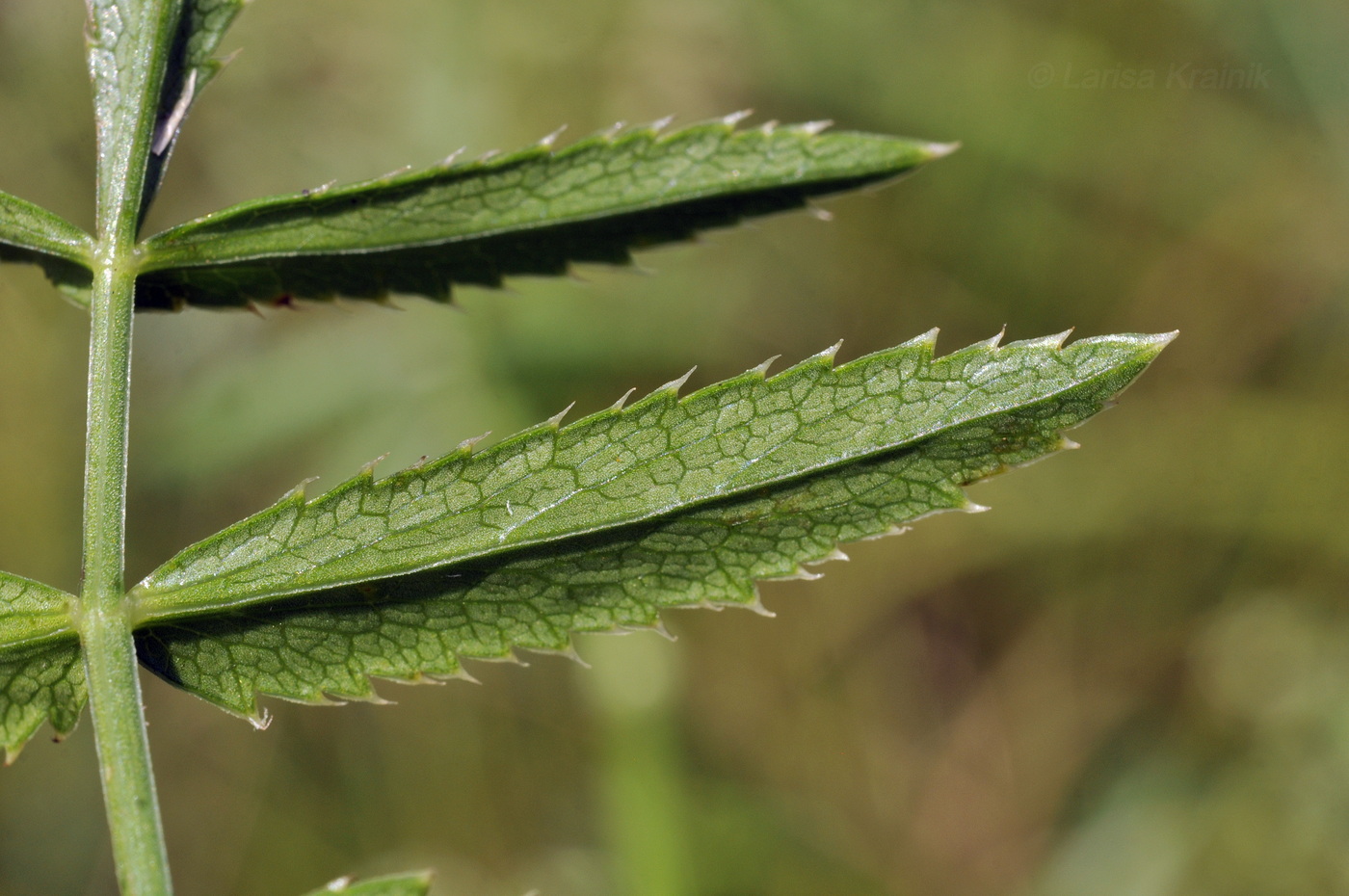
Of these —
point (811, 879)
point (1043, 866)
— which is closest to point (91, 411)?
point (811, 879)

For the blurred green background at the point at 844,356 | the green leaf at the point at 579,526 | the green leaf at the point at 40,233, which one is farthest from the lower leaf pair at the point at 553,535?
the blurred green background at the point at 844,356

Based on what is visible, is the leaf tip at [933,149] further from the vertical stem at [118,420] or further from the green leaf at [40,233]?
the green leaf at [40,233]

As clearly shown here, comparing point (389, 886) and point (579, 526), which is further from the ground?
point (579, 526)

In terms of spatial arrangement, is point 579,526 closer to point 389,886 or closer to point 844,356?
point 389,886

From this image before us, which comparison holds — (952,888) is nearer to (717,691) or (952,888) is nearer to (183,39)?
(717,691)

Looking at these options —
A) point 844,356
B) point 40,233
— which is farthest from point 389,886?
point 844,356

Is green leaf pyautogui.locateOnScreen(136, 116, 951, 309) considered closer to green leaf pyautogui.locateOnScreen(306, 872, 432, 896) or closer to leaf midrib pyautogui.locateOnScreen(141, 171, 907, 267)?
leaf midrib pyautogui.locateOnScreen(141, 171, 907, 267)
